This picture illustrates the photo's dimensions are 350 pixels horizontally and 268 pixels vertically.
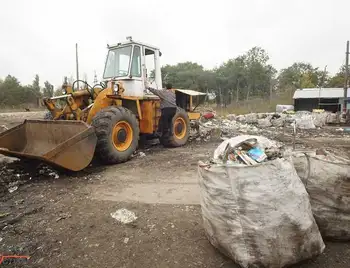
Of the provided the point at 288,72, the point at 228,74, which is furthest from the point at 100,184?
the point at 288,72

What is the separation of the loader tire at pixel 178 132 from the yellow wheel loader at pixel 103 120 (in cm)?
3

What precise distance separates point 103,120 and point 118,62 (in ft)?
6.94

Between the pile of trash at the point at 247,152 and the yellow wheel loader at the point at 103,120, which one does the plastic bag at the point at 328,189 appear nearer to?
the pile of trash at the point at 247,152

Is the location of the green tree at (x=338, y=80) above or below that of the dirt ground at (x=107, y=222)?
above

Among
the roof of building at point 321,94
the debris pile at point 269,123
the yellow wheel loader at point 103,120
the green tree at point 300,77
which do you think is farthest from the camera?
the green tree at point 300,77

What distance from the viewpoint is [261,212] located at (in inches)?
76.4

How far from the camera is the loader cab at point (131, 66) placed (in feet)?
20.5

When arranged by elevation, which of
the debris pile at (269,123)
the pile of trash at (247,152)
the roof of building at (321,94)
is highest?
the roof of building at (321,94)

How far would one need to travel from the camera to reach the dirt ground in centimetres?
230

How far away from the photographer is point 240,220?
199 centimetres

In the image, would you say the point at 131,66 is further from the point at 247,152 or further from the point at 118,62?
the point at 247,152

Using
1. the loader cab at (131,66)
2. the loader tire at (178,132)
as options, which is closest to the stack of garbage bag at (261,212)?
the loader cab at (131,66)

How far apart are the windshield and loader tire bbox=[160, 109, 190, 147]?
1781mm

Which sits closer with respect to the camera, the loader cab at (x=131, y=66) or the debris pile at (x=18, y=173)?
the debris pile at (x=18, y=173)
